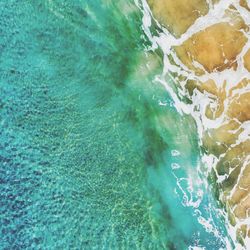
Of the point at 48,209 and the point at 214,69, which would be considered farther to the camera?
the point at 214,69

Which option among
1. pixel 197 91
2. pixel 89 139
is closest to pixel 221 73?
pixel 197 91

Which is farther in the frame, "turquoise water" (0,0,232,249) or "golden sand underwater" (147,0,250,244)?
"golden sand underwater" (147,0,250,244)

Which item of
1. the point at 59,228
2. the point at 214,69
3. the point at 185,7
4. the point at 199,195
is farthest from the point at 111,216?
the point at 185,7

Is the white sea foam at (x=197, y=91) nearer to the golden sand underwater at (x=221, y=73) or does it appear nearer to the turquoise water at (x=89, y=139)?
the golden sand underwater at (x=221, y=73)

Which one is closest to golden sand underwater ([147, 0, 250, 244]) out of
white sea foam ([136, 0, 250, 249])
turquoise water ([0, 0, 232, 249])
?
white sea foam ([136, 0, 250, 249])

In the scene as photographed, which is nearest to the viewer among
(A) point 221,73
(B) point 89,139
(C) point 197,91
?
(B) point 89,139

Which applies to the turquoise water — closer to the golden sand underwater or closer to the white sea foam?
the white sea foam

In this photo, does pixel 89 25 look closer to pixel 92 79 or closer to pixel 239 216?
pixel 92 79

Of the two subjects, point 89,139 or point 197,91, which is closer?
point 89,139

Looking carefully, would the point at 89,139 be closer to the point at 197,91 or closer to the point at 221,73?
the point at 197,91
